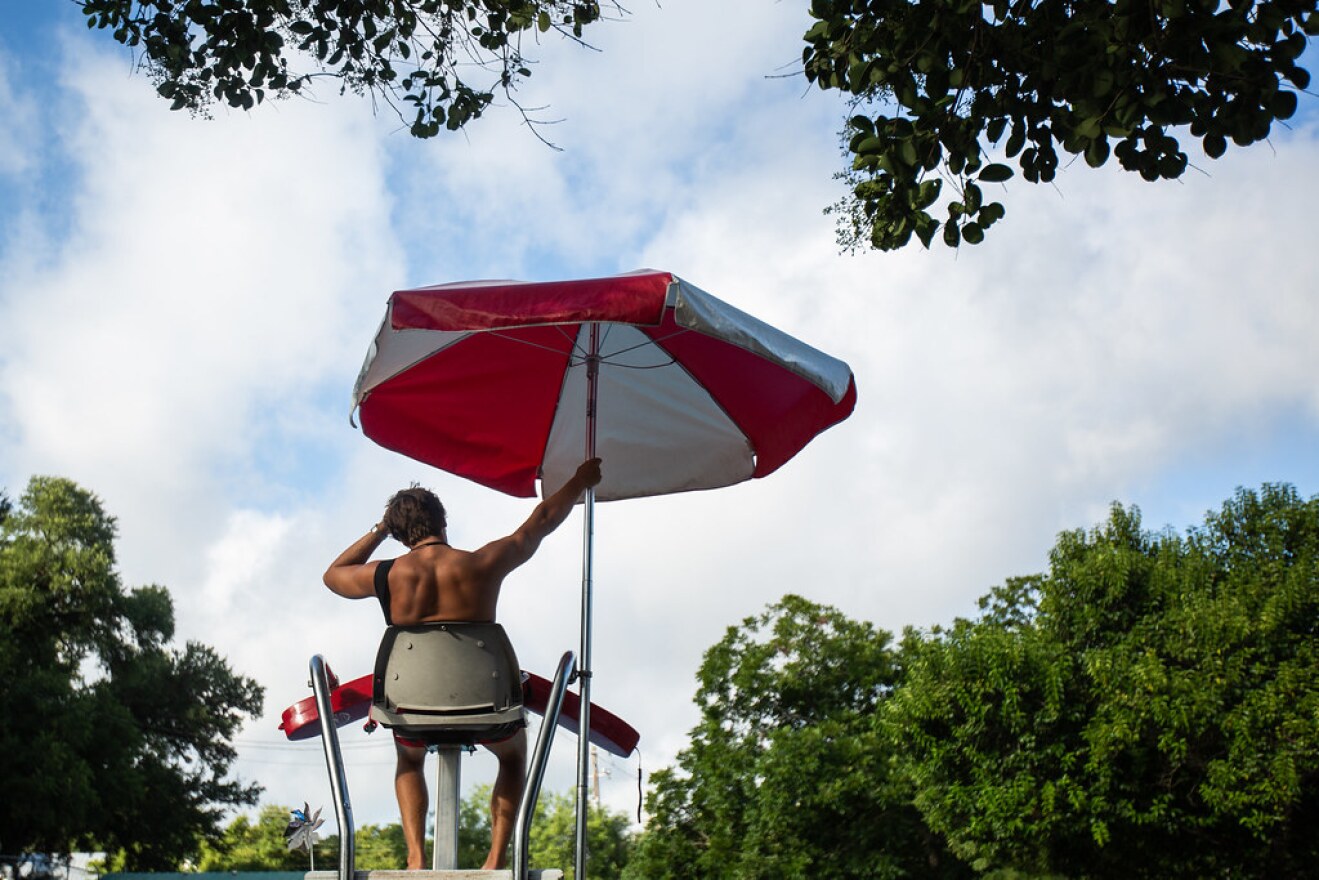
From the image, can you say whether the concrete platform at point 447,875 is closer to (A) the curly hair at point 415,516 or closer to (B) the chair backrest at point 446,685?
(B) the chair backrest at point 446,685

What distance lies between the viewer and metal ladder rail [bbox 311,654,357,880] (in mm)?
3271

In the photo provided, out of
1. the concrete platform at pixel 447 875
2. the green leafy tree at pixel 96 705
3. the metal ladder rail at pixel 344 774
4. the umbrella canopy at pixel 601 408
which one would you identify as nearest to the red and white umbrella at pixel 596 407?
the umbrella canopy at pixel 601 408

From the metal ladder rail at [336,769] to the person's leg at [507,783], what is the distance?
0.54 metres

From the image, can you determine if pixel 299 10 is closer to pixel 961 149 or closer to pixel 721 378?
pixel 721 378

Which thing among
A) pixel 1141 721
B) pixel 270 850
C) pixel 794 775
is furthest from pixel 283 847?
pixel 1141 721

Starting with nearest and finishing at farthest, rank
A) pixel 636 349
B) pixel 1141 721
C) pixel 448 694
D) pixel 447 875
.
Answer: pixel 447 875, pixel 448 694, pixel 636 349, pixel 1141 721

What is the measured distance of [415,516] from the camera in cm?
421

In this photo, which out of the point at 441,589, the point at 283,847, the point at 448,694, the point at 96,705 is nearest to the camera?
the point at 448,694

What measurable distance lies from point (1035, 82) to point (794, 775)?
2403 centimetres

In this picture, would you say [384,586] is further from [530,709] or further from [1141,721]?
[1141,721]

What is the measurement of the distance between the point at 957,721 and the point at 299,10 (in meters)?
20.2

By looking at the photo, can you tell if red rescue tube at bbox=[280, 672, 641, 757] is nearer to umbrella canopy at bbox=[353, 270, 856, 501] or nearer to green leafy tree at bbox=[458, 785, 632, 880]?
umbrella canopy at bbox=[353, 270, 856, 501]

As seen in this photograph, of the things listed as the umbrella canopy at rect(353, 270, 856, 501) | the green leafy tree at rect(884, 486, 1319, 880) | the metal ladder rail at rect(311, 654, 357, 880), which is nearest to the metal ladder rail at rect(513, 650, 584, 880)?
the metal ladder rail at rect(311, 654, 357, 880)

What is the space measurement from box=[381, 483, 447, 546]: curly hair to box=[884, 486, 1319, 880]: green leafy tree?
19621 millimetres
